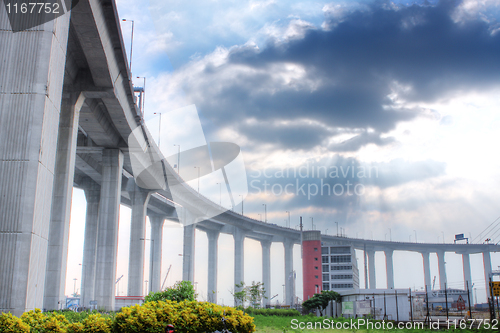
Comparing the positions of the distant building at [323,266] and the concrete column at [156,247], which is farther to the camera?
the distant building at [323,266]

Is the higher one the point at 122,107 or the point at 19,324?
the point at 122,107

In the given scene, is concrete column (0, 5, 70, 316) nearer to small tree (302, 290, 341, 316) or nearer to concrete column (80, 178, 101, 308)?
concrete column (80, 178, 101, 308)

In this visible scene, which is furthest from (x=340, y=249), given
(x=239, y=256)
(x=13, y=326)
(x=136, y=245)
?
(x=13, y=326)

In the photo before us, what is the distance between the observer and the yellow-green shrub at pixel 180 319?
14953mm

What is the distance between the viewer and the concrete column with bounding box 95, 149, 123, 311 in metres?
52.3

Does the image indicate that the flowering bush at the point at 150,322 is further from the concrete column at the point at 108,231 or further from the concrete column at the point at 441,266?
the concrete column at the point at 441,266

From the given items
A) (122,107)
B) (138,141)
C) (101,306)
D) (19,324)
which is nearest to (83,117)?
(122,107)

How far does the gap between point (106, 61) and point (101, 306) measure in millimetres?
30587

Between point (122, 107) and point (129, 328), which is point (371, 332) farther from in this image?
point (122, 107)

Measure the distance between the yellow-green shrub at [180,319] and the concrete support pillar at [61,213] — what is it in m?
22.7

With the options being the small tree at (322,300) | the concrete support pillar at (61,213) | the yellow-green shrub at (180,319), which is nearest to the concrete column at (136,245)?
the small tree at (322,300)

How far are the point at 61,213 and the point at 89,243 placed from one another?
3340 cm

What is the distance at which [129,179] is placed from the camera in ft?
235

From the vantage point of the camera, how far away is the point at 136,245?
6806cm
